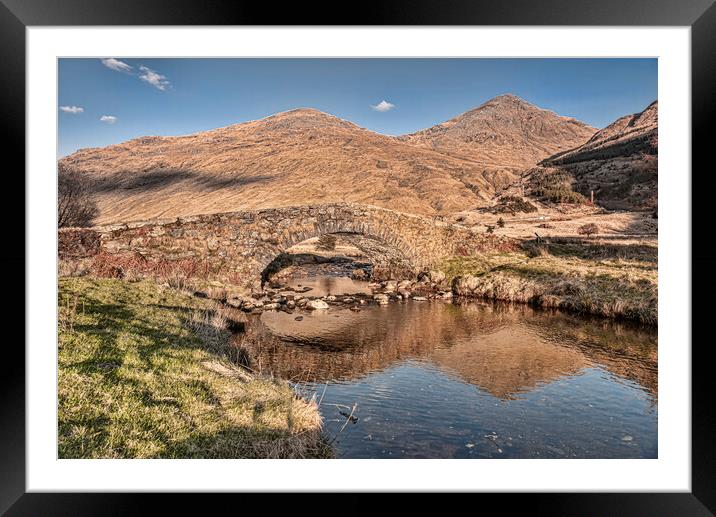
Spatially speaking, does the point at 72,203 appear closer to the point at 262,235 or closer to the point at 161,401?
the point at 262,235

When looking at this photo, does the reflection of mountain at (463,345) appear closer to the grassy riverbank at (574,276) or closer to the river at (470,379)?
the river at (470,379)

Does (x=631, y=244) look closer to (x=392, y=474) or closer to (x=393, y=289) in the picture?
(x=393, y=289)

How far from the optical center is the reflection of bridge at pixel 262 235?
55.3 ft

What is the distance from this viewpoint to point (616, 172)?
3866cm

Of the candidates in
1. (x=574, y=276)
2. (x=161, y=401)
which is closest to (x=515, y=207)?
(x=574, y=276)

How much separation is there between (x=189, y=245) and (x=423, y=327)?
950 centimetres

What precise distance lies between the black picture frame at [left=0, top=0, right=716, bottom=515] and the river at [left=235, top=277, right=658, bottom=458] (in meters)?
2.06

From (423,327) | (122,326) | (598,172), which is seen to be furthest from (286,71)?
(122,326)

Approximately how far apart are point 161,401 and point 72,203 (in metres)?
21.6

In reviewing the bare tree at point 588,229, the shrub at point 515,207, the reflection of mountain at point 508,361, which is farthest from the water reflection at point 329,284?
the shrub at point 515,207

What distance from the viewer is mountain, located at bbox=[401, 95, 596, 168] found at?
267ft

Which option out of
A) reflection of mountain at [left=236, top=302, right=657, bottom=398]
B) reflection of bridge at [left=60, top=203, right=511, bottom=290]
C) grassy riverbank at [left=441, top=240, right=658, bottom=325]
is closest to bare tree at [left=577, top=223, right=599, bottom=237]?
grassy riverbank at [left=441, top=240, right=658, bottom=325]

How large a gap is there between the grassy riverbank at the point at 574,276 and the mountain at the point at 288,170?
23.9 m
